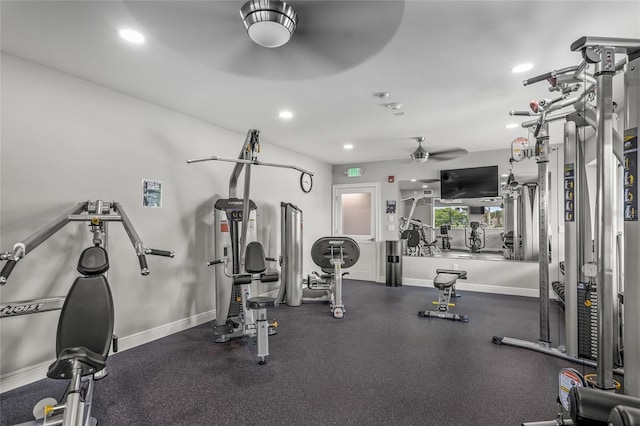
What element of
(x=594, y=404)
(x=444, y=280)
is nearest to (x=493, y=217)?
(x=444, y=280)

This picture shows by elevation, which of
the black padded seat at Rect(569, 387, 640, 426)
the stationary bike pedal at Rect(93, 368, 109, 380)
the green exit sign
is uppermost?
the green exit sign

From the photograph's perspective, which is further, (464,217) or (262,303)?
(464,217)

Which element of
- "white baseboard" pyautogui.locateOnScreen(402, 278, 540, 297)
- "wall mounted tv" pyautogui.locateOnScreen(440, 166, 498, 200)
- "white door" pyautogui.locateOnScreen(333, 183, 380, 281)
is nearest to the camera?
"white baseboard" pyautogui.locateOnScreen(402, 278, 540, 297)

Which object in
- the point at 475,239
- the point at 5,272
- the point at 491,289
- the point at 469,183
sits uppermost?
the point at 469,183

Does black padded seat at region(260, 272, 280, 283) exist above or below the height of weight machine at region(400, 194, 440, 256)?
below

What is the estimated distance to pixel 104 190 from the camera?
2994 millimetres

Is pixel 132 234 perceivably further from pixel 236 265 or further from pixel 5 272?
pixel 236 265

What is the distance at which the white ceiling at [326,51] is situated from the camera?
1.92 meters

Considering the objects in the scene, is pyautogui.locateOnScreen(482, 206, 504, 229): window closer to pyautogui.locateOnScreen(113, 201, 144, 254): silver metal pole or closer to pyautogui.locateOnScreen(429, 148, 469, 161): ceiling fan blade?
pyautogui.locateOnScreen(429, 148, 469, 161): ceiling fan blade

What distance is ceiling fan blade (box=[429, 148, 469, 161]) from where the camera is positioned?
5.74 meters

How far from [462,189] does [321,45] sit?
15.3 ft

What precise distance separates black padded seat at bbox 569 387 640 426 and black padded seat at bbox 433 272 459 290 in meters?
3.04

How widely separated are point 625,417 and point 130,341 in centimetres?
365

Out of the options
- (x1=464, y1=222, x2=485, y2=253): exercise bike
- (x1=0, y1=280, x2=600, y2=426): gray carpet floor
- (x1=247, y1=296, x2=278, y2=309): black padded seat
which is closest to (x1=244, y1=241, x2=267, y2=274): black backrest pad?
(x1=247, y1=296, x2=278, y2=309): black padded seat
